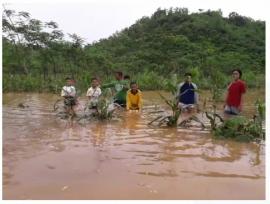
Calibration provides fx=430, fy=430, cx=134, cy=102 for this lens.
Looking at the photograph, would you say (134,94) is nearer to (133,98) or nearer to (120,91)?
(133,98)

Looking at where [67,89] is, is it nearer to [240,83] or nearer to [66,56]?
[240,83]

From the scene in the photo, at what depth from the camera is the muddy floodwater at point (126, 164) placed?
13.7 feet

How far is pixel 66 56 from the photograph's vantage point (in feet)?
58.1

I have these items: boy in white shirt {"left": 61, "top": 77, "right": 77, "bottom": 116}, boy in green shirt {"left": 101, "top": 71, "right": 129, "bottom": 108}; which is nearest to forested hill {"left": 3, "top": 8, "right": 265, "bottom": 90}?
boy in green shirt {"left": 101, "top": 71, "right": 129, "bottom": 108}

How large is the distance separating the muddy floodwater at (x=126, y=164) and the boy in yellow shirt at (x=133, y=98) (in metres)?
2.11

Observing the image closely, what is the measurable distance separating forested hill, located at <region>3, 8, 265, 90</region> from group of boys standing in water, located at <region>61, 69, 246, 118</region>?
674 centimetres

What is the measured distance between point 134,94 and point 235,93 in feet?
7.32

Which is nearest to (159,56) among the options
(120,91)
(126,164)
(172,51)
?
(172,51)

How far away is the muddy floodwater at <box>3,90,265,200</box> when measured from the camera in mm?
4176

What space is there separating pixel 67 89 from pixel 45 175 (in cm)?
514

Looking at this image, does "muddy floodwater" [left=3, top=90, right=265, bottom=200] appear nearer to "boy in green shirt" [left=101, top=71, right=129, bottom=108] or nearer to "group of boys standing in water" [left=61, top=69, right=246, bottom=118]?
"group of boys standing in water" [left=61, top=69, right=246, bottom=118]

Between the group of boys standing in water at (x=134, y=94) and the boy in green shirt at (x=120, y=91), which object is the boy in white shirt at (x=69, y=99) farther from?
the boy in green shirt at (x=120, y=91)

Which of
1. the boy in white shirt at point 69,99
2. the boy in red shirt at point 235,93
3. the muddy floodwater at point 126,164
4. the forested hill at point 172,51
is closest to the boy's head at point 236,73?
the boy in red shirt at point 235,93

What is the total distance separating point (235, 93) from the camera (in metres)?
9.09
